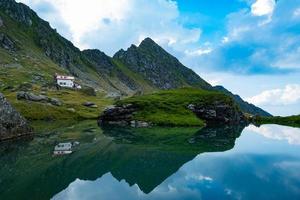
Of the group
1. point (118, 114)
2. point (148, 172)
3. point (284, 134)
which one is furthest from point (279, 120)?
point (148, 172)

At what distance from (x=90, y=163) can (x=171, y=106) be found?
320ft

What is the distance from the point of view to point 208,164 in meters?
53.1

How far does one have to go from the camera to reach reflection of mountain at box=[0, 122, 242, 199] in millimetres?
37438

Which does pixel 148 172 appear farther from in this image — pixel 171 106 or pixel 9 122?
pixel 171 106

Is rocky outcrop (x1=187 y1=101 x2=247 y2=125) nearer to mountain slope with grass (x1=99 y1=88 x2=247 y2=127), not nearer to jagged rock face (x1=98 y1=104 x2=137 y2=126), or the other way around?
mountain slope with grass (x1=99 y1=88 x2=247 y2=127)

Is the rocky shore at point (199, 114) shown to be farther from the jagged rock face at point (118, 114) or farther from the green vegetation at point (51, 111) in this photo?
the green vegetation at point (51, 111)

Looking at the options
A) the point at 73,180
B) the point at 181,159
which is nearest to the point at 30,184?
the point at 73,180

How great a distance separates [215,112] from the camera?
150 m

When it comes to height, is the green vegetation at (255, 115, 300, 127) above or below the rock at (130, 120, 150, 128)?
above

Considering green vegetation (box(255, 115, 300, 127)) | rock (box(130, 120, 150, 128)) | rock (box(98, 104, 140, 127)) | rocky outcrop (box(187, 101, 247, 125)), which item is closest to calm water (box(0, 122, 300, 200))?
rock (box(130, 120, 150, 128))

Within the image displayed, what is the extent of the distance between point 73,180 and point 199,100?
385 ft

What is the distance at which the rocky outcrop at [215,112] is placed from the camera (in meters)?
148

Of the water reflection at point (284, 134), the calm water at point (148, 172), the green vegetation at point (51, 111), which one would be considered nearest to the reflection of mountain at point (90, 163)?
the calm water at point (148, 172)

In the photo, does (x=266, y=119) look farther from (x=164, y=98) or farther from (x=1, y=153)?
(x=1, y=153)
